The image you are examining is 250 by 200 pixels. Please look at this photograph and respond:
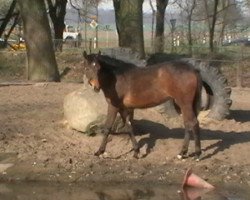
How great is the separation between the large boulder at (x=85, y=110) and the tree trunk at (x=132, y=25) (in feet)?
27.2

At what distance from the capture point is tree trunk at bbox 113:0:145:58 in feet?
65.4

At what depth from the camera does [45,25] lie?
1859 centimetres

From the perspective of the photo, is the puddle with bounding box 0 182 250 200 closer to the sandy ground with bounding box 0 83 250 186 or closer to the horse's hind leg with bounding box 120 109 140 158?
the sandy ground with bounding box 0 83 250 186

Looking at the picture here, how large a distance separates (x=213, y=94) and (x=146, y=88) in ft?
9.39

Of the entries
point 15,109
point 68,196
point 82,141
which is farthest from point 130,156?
point 15,109

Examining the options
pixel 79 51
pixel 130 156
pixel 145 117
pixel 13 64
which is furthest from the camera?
pixel 79 51

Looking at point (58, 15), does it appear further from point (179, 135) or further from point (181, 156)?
point (181, 156)

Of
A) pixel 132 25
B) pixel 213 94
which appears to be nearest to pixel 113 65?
pixel 213 94

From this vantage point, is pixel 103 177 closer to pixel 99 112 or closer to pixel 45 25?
pixel 99 112

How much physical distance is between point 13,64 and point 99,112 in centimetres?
Result: 2086

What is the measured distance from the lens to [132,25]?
20.3 m

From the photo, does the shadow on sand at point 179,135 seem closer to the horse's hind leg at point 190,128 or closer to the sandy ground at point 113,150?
the sandy ground at point 113,150

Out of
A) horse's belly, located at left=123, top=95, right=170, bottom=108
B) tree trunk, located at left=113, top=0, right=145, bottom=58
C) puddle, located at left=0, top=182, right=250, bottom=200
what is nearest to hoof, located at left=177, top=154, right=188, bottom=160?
horse's belly, located at left=123, top=95, right=170, bottom=108

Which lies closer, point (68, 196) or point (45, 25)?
point (68, 196)
